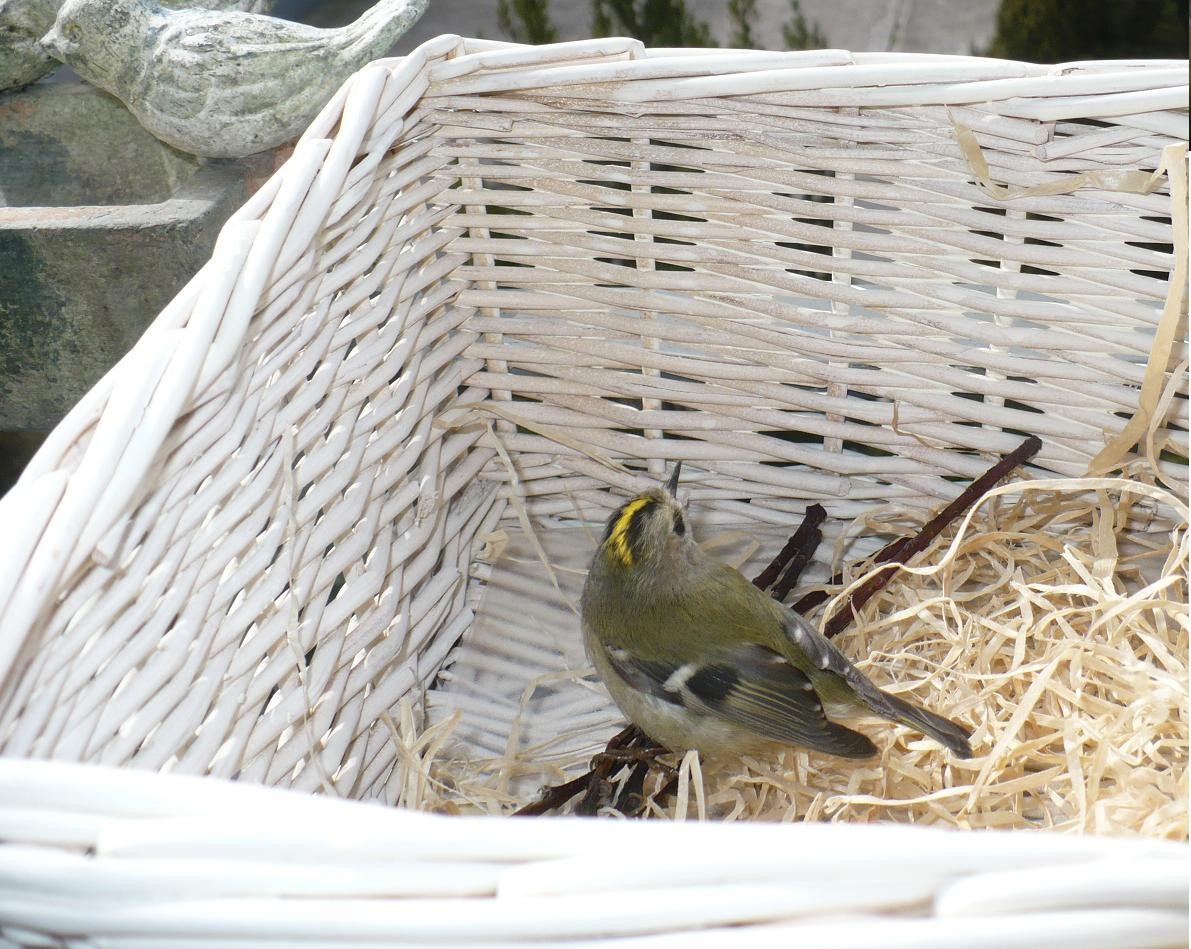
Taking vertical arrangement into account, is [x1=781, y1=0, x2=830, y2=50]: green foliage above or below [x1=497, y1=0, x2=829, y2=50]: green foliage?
below

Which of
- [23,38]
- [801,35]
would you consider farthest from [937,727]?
[801,35]

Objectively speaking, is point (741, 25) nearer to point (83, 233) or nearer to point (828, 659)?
point (83, 233)

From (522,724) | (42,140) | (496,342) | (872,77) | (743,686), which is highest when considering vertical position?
(872,77)

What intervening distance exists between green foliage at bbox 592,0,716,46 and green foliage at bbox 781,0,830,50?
0.18 metres

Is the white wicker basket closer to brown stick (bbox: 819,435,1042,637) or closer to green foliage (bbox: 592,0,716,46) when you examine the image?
brown stick (bbox: 819,435,1042,637)

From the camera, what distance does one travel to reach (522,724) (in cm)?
121

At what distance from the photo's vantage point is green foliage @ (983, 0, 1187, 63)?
2.58 meters

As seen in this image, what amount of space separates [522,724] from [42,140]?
1091mm

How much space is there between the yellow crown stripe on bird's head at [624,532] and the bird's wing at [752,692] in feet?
0.26

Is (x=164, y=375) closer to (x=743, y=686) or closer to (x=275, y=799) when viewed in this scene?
(x=275, y=799)

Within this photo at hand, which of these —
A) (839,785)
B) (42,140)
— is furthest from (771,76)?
(42,140)

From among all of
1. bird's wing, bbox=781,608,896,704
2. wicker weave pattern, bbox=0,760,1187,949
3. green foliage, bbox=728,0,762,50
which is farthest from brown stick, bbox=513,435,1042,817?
green foliage, bbox=728,0,762,50

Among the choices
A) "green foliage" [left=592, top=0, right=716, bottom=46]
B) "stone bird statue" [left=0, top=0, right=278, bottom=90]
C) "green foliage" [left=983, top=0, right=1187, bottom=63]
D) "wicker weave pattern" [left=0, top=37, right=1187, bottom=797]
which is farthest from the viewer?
"green foliage" [left=592, top=0, right=716, bottom=46]

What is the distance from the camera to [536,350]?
129 centimetres
